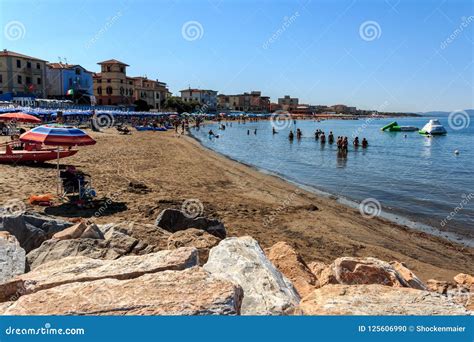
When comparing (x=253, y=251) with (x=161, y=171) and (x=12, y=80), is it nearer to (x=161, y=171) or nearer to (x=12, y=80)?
(x=161, y=171)

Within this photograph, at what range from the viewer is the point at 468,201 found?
16.3m

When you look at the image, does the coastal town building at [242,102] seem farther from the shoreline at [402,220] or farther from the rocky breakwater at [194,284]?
the rocky breakwater at [194,284]

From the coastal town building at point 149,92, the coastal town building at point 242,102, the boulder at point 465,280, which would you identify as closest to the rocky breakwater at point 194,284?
the boulder at point 465,280

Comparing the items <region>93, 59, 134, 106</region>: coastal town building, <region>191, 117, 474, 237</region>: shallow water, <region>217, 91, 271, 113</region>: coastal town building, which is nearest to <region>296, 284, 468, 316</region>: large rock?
<region>191, 117, 474, 237</region>: shallow water

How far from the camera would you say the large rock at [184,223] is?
725 centimetres

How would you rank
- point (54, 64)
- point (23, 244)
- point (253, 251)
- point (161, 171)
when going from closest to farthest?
point (253, 251), point (23, 244), point (161, 171), point (54, 64)

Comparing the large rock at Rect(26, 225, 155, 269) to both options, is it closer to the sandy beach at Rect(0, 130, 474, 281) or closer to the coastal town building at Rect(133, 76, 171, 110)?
the sandy beach at Rect(0, 130, 474, 281)

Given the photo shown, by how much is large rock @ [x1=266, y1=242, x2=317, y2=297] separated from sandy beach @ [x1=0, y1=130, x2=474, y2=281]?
2.44 metres

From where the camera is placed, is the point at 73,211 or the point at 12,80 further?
the point at 12,80

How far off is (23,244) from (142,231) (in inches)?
72.5

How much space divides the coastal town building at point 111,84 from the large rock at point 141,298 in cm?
8559

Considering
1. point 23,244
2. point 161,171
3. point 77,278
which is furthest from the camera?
point 161,171
